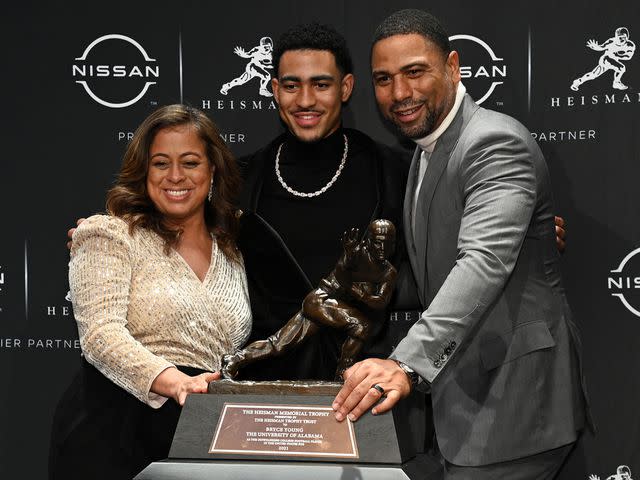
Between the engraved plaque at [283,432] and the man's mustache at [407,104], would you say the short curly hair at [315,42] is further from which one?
the engraved plaque at [283,432]

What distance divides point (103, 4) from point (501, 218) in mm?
2559

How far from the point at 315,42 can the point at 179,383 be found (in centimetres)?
142

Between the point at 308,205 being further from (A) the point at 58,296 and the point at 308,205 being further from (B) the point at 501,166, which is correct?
(A) the point at 58,296

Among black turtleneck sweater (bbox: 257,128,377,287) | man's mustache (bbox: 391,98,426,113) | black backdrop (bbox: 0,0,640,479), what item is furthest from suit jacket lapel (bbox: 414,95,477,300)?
black backdrop (bbox: 0,0,640,479)

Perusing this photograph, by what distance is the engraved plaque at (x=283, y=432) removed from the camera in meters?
2.30

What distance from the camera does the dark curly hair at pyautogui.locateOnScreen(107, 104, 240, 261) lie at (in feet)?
10.1

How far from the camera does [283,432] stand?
234cm

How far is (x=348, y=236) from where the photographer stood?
8.85ft

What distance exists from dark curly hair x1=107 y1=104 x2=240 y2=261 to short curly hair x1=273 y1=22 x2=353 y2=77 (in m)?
0.46

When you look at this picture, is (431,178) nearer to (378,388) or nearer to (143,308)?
(378,388)

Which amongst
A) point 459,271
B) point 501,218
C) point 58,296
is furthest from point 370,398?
point 58,296

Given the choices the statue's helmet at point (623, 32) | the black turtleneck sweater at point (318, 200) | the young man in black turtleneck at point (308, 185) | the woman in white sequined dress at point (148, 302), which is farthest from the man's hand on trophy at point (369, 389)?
the statue's helmet at point (623, 32)

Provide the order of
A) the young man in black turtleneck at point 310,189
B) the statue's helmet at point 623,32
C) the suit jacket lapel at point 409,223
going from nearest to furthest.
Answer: the suit jacket lapel at point 409,223 → the young man in black turtleneck at point 310,189 → the statue's helmet at point 623,32

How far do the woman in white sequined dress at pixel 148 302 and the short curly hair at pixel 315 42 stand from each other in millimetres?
470
